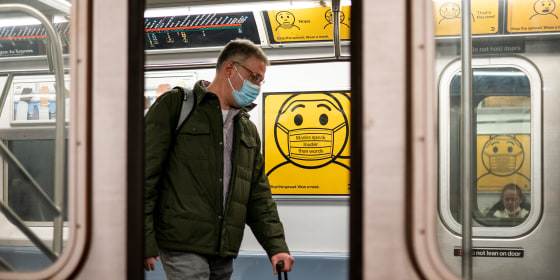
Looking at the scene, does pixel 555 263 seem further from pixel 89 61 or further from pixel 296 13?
pixel 296 13

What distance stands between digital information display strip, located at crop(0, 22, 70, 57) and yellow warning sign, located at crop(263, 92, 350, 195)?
3278mm

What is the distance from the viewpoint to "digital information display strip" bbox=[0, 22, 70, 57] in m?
1.77

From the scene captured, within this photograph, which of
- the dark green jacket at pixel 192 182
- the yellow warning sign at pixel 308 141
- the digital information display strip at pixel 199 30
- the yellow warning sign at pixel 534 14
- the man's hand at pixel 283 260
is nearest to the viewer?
the yellow warning sign at pixel 534 14

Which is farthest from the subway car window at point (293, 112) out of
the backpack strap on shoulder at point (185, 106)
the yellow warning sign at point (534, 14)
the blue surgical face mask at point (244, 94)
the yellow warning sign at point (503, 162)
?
the yellow warning sign at point (503, 162)

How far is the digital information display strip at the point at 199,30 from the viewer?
15.7 ft

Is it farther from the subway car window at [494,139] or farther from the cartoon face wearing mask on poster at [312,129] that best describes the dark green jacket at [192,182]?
the cartoon face wearing mask on poster at [312,129]

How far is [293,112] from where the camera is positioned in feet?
16.3

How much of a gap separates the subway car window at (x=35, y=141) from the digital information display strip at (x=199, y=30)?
3041mm

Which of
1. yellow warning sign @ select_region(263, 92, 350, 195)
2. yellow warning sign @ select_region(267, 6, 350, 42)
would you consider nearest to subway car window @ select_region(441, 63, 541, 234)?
yellow warning sign @ select_region(267, 6, 350, 42)

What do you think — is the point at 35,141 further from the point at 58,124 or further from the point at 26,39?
the point at 26,39

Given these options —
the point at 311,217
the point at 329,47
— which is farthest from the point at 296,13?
the point at 311,217

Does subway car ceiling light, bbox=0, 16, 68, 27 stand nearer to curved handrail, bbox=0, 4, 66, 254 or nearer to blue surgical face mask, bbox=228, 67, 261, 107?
curved handrail, bbox=0, 4, 66, 254

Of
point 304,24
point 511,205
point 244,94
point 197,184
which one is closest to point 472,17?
point 511,205

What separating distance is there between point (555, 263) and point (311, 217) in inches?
129
